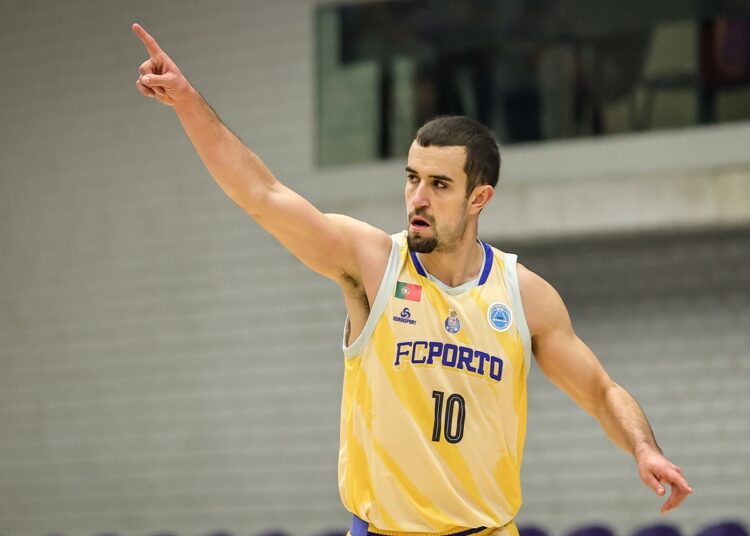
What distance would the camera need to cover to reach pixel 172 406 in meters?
12.4

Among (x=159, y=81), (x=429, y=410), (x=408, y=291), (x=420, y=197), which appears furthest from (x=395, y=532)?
(x=159, y=81)

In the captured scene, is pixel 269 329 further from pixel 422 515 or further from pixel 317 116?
pixel 422 515

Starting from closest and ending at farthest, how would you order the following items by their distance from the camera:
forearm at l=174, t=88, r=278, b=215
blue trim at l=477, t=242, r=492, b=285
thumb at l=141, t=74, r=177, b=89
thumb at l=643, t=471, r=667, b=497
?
thumb at l=141, t=74, r=177, b=89 → forearm at l=174, t=88, r=278, b=215 → thumb at l=643, t=471, r=667, b=497 → blue trim at l=477, t=242, r=492, b=285

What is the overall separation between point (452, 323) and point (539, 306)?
454mm

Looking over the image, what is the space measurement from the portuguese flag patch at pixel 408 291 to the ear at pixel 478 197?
1.36 feet

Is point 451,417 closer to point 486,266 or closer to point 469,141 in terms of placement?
point 486,266

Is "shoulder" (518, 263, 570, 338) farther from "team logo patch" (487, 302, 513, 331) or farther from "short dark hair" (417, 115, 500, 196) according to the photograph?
"short dark hair" (417, 115, 500, 196)

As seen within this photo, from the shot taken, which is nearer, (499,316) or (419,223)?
(419,223)

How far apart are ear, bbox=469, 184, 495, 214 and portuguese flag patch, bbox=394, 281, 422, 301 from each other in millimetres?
416

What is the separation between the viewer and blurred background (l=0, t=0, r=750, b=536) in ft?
34.6

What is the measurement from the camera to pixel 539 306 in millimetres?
5250

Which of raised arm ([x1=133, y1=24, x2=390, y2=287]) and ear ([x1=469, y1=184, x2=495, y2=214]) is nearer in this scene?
raised arm ([x1=133, y1=24, x2=390, y2=287])

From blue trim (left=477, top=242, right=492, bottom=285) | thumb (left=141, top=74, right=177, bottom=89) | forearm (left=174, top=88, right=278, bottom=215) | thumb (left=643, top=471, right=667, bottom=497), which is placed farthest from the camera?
blue trim (left=477, top=242, right=492, bottom=285)

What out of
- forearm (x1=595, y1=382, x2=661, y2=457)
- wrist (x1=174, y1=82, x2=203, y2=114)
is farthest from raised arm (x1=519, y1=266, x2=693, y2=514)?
wrist (x1=174, y1=82, x2=203, y2=114)
